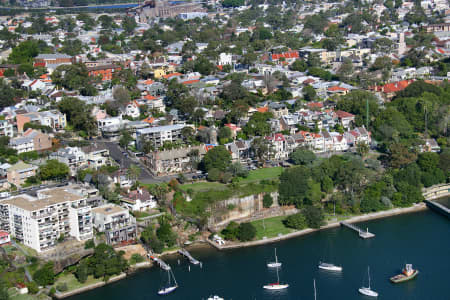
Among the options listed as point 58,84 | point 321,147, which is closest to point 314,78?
point 321,147

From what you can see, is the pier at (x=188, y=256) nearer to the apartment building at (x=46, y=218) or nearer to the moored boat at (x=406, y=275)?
the apartment building at (x=46, y=218)

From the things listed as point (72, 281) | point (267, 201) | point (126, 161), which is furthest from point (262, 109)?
point (72, 281)

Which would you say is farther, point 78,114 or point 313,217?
point 78,114

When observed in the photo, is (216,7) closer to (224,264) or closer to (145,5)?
(145,5)

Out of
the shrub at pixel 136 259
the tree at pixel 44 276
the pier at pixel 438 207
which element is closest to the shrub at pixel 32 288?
the tree at pixel 44 276

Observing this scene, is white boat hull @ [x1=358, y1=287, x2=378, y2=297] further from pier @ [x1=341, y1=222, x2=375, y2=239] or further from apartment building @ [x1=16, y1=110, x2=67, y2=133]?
apartment building @ [x1=16, y1=110, x2=67, y2=133]

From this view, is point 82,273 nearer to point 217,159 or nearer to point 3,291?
point 3,291

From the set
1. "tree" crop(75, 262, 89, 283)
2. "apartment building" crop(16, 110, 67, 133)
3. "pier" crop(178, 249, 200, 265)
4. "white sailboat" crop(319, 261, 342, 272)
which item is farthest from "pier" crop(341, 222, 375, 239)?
"apartment building" crop(16, 110, 67, 133)
